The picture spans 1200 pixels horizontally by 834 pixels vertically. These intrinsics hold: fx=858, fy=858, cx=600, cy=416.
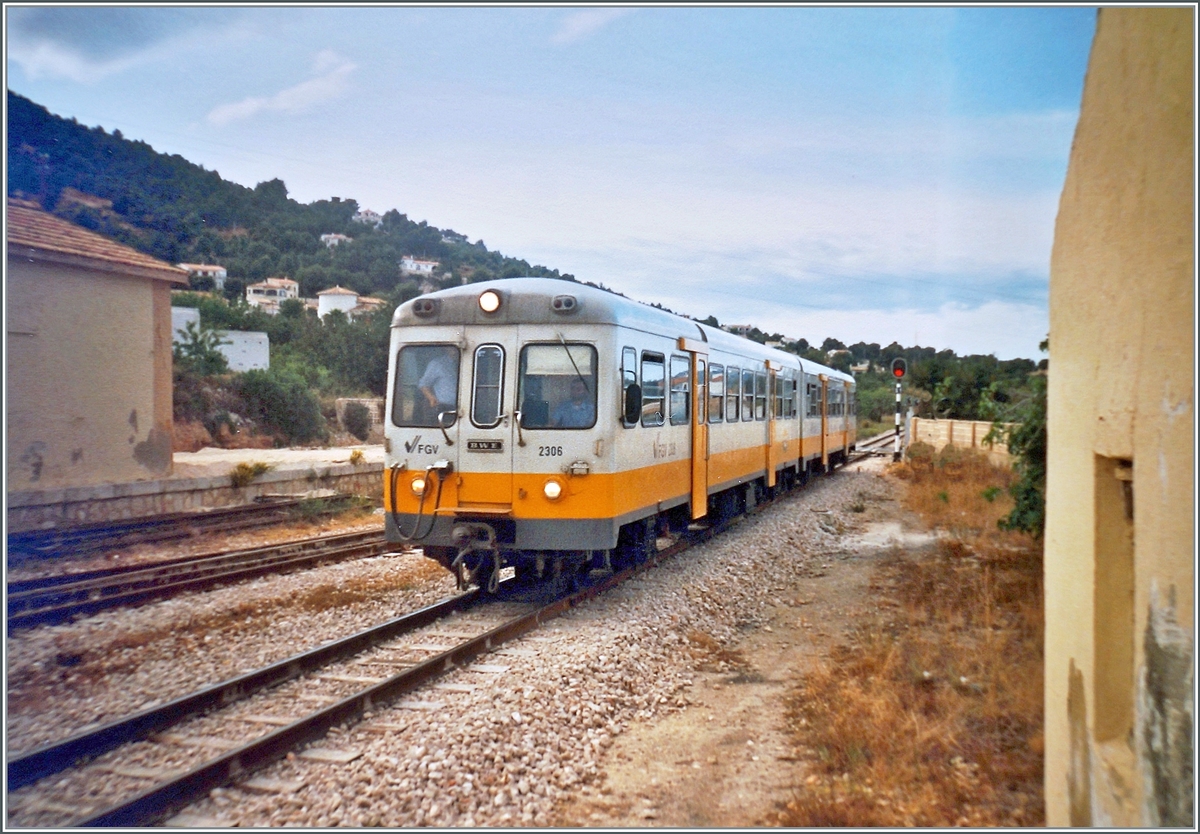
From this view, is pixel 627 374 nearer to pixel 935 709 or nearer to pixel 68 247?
pixel 935 709

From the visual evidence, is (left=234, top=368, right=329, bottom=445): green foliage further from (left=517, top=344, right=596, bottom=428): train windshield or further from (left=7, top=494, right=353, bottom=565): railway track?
(left=517, top=344, right=596, bottom=428): train windshield

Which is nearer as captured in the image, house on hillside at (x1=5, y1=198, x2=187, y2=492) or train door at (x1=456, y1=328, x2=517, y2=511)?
train door at (x1=456, y1=328, x2=517, y2=511)

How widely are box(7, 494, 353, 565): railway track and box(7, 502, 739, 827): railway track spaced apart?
602cm

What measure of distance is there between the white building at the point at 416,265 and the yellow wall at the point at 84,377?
127ft

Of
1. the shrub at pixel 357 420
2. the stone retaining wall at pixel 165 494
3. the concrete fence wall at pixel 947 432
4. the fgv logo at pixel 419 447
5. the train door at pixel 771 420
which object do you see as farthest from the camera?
the shrub at pixel 357 420

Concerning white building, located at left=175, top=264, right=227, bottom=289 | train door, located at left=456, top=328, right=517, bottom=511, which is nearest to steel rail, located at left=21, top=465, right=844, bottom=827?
train door, located at left=456, top=328, right=517, bottom=511

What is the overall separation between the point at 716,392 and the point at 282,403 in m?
19.8

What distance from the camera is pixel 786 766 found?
515 centimetres

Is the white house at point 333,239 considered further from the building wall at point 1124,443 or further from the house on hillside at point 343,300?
the building wall at point 1124,443

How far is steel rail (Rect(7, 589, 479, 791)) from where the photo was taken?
4.79 m

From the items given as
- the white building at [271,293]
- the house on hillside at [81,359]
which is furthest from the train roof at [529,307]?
the white building at [271,293]

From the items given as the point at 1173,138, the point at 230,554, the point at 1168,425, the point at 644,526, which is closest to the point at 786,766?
the point at 1168,425

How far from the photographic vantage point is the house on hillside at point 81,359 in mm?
12383

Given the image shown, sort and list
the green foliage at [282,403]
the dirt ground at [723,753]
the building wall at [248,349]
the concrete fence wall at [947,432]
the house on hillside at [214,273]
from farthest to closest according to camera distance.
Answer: the house on hillside at [214,273] → the building wall at [248,349] → the green foliage at [282,403] → the concrete fence wall at [947,432] → the dirt ground at [723,753]
